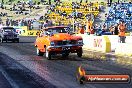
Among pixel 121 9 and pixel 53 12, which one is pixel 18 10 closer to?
pixel 53 12

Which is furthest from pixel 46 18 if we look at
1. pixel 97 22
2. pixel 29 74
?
pixel 29 74

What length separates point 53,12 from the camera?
69.0 meters

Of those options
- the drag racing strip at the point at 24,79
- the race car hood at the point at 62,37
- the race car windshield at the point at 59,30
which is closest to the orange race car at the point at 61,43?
the race car hood at the point at 62,37

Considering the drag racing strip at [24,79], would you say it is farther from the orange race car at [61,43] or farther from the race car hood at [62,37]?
the race car hood at [62,37]

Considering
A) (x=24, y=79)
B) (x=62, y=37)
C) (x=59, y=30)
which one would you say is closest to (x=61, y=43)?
(x=62, y=37)

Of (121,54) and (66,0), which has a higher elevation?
(66,0)

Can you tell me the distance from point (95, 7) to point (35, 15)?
531 inches

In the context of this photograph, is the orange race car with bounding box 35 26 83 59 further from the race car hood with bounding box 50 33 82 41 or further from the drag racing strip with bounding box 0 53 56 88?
the drag racing strip with bounding box 0 53 56 88

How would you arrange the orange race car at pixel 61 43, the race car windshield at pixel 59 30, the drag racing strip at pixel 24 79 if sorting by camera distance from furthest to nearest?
the race car windshield at pixel 59 30, the orange race car at pixel 61 43, the drag racing strip at pixel 24 79

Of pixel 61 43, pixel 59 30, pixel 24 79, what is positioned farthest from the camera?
pixel 59 30

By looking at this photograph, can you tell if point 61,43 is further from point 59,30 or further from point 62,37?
point 59,30

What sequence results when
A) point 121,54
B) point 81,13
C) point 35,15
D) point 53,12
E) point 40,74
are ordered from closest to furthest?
point 40,74
point 121,54
point 81,13
point 53,12
point 35,15

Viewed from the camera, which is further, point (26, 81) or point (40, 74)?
point (40, 74)

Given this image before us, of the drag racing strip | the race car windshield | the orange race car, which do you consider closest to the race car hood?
the orange race car
